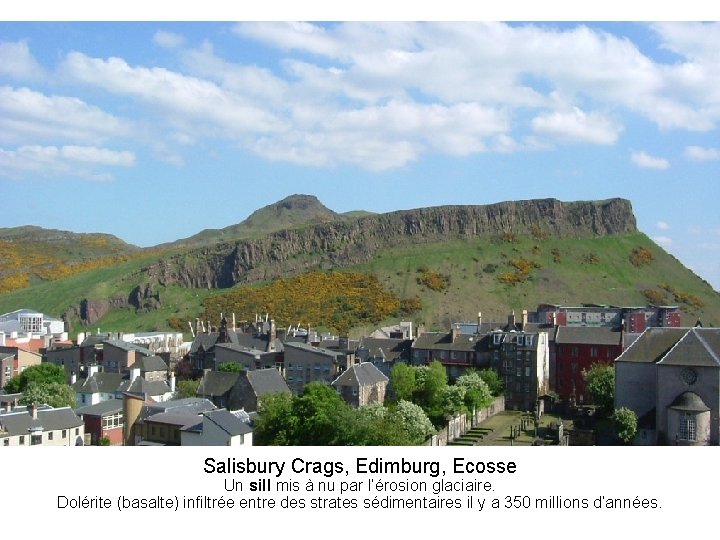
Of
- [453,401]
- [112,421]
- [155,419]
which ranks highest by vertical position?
[453,401]

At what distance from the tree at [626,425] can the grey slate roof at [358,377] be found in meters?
16.8

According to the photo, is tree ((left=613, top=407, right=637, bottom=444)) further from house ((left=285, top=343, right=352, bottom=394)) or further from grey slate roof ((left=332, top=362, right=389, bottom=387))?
house ((left=285, top=343, right=352, bottom=394))

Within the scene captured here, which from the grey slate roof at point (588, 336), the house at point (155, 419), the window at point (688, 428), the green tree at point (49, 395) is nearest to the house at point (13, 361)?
the green tree at point (49, 395)

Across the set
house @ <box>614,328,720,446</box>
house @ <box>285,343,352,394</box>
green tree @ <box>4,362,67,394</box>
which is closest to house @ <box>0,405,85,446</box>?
green tree @ <box>4,362,67,394</box>

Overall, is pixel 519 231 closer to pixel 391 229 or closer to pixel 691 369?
pixel 391 229

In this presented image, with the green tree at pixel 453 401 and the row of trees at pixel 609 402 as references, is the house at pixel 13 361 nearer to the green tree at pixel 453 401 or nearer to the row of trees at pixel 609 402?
the green tree at pixel 453 401

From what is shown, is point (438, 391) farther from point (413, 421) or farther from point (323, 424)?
point (323, 424)

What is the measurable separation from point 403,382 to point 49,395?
22810mm

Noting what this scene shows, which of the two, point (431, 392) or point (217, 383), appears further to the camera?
point (217, 383)

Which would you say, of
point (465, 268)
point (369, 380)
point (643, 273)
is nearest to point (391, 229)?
point (465, 268)

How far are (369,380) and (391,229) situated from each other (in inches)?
3684

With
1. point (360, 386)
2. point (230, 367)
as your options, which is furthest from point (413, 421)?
point (230, 367)

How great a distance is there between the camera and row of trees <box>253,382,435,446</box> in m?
31.2

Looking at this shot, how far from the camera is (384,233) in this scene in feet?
466
